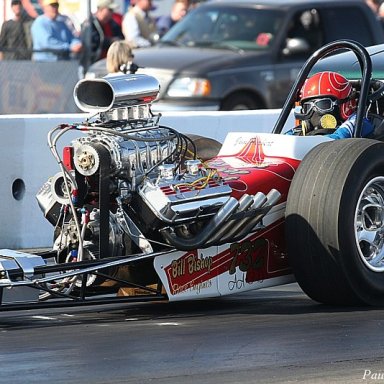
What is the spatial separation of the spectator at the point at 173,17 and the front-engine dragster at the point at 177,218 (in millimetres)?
14049

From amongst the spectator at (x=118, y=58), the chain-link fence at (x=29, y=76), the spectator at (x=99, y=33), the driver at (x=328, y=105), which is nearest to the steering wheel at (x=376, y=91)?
the driver at (x=328, y=105)

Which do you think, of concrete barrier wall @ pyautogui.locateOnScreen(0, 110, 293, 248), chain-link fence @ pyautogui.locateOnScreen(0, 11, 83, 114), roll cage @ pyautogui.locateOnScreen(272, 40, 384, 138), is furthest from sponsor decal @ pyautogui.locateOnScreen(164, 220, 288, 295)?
chain-link fence @ pyautogui.locateOnScreen(0, 11, 83, 114)

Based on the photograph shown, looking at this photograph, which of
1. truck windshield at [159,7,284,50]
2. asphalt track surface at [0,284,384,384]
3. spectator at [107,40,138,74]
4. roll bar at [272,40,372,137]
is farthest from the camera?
truck windshield at [159,7,284,50]

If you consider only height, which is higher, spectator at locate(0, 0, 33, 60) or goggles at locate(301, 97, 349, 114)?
goggles at locate(301, 97, 349, 114)

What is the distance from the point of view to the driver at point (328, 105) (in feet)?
27.3

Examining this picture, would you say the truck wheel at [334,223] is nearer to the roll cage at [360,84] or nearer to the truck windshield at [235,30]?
the roll cage at [360,84]

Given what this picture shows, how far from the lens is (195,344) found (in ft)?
21.2

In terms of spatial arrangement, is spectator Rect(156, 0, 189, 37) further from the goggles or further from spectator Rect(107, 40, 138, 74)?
the goggles

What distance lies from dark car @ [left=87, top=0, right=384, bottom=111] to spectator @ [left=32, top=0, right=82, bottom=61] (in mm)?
1044

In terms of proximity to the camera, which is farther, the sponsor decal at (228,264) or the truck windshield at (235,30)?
the truck windshield at (235,30)

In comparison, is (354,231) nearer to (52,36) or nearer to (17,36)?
(17,36)

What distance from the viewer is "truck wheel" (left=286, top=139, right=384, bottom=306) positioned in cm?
735

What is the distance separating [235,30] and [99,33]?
242cm

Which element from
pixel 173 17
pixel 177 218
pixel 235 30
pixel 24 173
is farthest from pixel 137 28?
pixel 177 218
